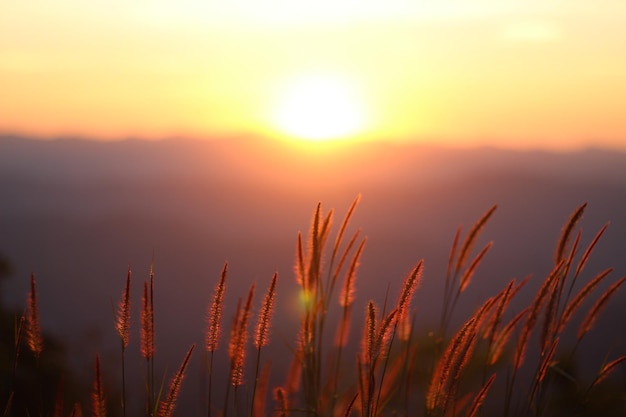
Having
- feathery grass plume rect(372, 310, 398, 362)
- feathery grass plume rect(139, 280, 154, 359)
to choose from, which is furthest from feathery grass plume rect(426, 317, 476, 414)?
feathery grass plume rect(139, 280, 154, 359)

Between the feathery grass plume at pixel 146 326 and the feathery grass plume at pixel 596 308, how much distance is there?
5.78 ft

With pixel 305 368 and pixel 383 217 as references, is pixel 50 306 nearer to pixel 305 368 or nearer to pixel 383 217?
pixel 383 217

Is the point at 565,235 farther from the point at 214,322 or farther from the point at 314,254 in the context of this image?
the point at 214,322

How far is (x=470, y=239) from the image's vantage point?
3312mm

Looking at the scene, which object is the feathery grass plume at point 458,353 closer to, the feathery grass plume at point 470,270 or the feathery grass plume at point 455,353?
the feathery grass plume at point 455,353

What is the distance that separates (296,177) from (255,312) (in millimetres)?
75073

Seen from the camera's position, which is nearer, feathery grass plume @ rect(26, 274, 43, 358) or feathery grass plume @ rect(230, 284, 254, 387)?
feathery grass plume @ rect(230, 284, 254, 387)

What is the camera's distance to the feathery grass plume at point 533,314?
277 centimetres

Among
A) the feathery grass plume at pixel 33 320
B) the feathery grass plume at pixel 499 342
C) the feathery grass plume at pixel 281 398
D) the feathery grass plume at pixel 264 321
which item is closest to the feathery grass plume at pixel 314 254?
the feathery grass plume at pixel 281 398

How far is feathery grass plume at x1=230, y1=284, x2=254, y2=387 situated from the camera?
2430mm

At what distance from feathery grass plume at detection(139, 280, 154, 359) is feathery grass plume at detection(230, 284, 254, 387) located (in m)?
0.29

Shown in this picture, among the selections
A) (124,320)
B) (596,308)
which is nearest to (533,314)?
(596,308)

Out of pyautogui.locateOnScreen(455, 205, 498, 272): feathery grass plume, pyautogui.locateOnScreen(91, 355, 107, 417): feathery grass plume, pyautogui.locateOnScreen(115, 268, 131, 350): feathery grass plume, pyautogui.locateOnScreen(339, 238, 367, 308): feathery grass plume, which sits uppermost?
pyautogui.locateOnScreen(455, 205, 498, 272): feathery grass plume

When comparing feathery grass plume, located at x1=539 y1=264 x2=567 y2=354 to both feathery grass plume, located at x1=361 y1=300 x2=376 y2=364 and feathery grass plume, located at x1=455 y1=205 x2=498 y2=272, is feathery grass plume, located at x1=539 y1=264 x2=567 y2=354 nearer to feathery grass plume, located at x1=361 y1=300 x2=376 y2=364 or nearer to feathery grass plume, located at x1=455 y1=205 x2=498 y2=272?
feathery grass plume, located at x1=455 y1=205 x2=498 y2=272
